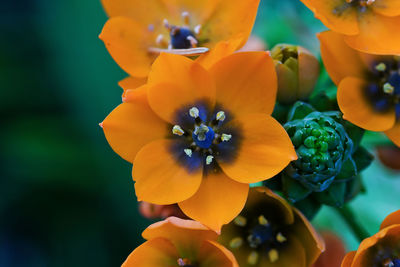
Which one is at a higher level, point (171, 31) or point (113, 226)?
point (171, 31)

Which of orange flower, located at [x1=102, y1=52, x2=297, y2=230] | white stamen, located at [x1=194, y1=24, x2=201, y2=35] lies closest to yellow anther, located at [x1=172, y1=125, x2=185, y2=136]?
orange flower, located at [x1=102, y1=52, x2=297, y2=230]

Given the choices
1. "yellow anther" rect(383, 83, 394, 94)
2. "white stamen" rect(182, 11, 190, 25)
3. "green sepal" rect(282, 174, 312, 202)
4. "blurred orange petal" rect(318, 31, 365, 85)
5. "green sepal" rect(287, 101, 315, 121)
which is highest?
"white stamen" rect(182, 11, 190, 25)

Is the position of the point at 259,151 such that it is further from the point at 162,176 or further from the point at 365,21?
the point at 365,21

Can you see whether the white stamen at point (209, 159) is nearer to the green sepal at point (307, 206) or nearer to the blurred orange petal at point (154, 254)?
the blurred orange petal at point (154, 254)

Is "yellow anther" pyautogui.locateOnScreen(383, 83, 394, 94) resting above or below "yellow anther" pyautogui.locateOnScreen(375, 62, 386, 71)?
below

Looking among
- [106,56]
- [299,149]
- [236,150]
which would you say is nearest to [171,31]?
[236,150]

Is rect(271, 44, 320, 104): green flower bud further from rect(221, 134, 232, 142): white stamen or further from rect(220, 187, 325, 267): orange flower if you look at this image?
rect(220, 187, 325, 267): orange flower

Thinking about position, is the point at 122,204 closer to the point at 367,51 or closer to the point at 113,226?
the point at 113,226

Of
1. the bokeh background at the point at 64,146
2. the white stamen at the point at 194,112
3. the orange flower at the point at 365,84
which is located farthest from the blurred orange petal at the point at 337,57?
the bokeh background at the point at 64,146
